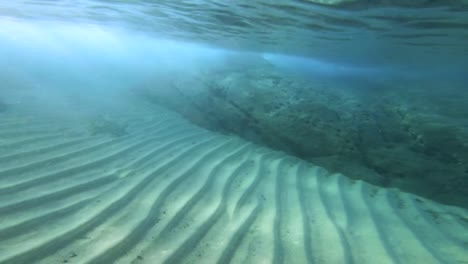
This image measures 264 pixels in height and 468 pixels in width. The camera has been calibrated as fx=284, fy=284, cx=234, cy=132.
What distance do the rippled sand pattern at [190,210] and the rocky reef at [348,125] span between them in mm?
608

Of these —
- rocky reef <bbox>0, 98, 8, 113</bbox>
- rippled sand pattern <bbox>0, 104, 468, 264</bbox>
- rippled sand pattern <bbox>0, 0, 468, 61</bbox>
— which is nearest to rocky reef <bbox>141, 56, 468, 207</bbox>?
rippled sand pattern <bbox>0, 104, 468, 264</bbox>

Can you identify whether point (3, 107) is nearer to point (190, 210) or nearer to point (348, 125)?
point (190, 210)

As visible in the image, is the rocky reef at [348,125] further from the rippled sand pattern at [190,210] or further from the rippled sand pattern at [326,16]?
the rippled sand pattern at [326,16]

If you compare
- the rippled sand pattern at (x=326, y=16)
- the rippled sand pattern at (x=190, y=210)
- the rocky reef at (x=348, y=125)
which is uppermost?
the rippled sand pattern at (x=326, y=16)

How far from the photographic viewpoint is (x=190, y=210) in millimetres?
3922

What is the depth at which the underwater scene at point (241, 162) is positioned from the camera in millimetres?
3283

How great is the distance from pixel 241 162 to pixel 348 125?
9.68 feet

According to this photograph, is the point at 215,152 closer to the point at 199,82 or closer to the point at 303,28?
the point at 199,82

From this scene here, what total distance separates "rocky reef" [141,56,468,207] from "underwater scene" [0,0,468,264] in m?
0.04

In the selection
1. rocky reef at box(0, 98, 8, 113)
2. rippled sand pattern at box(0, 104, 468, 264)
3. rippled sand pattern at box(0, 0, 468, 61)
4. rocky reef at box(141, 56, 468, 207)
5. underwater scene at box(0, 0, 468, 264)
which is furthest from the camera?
rippled sand pattern at box(0, 0, 468, 61)

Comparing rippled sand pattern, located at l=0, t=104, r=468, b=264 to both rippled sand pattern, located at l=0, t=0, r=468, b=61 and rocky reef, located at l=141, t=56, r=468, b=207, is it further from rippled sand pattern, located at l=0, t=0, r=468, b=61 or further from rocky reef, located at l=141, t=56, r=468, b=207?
rippled sand pattern, located at l=0, t=0, r=468, b=61

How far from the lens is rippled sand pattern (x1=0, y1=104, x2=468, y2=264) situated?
3.11 meters

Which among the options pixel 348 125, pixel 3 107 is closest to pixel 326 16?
pixel 348 125

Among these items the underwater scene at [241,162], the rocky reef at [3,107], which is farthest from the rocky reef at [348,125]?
the rocky reef at [3,107]
